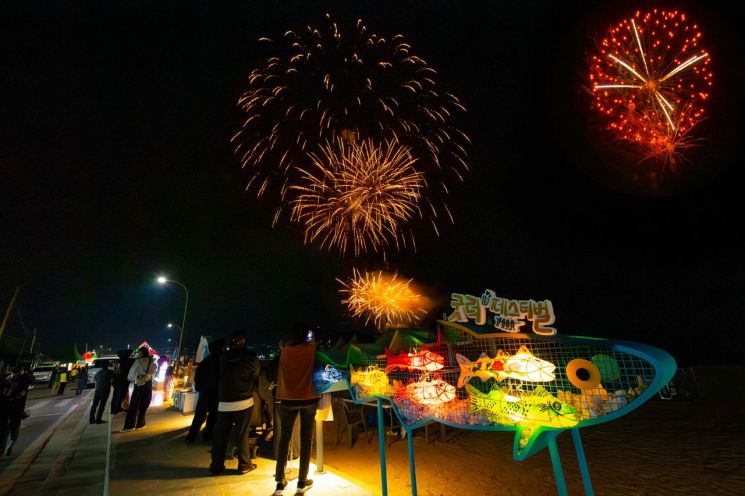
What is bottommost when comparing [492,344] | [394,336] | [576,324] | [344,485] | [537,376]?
[344,485]

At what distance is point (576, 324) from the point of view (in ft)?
170

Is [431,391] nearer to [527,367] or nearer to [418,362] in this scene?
[418,362]

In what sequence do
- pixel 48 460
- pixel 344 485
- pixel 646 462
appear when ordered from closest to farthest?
pixel 344 485 → pixel 48 460 → pixel 646 462

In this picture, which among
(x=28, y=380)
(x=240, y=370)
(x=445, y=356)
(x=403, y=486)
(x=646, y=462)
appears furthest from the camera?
(x=28, y=380)

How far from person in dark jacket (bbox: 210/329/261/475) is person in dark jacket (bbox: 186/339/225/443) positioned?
2029mm

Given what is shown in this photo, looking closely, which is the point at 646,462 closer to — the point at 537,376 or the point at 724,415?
the point at 537,376

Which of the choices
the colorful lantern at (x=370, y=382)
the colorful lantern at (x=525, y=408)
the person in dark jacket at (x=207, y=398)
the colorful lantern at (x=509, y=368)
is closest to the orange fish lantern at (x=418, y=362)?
the colorful lantern at (x=370, y=382)

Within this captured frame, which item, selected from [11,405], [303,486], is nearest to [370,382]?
[303,486]

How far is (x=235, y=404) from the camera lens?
4.65 meters

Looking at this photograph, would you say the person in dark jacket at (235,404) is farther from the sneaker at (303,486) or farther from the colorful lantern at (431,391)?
the colorful lantern at (431,391)

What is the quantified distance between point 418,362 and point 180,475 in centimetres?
368

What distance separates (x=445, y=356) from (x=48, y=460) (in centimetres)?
732

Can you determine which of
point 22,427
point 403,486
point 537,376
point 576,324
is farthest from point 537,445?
point 576,324

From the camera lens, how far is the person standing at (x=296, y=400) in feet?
13.0
